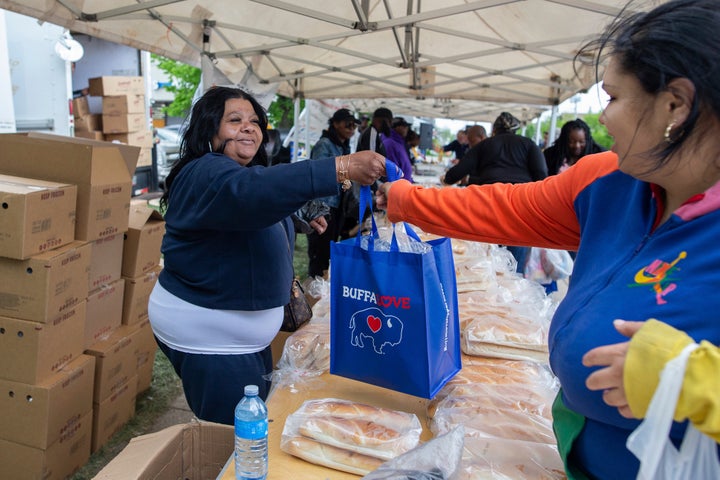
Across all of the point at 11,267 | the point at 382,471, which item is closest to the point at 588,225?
the point at 382,471

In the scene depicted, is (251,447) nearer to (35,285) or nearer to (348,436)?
(348,436)

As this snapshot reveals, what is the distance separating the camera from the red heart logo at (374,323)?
151 cm

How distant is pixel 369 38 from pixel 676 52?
189 inches

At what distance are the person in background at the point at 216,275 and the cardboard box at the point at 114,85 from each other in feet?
21.5

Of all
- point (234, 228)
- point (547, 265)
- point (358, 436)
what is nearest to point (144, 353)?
point (234, 228)

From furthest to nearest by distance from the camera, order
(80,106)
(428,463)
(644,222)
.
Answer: (80,106) → (428,463) → (644,222)

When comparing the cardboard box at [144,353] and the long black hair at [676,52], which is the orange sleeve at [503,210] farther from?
the cardboard box at [144,353]

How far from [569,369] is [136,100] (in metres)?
8.24

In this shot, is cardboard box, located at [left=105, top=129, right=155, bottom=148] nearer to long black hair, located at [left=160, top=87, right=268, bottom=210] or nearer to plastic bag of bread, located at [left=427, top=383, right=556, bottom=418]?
long black hair, located at [left=160, top=87, right=268, bottom=210]

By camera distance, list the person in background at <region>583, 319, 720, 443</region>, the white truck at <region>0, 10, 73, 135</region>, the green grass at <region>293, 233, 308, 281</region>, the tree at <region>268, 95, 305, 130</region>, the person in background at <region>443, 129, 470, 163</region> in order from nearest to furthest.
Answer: the person in background at <region>583, 319, 720, 443</region> → the white truck at <region>0, 10, 73, 135</region> → the green grass at <region>293, 233, 308, 281</region> → the person in background at <region>443, 129, 470, 163</region> → the tree at <region>268, 95, 305, 130</region>

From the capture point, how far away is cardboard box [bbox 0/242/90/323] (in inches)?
93.6

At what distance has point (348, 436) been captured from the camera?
1323 millimetres

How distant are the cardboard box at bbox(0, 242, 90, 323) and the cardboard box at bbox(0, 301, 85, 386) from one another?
38 mm

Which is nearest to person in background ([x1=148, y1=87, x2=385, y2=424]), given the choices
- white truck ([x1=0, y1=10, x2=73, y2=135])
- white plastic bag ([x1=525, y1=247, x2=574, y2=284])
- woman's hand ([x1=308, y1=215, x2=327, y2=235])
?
woman's hand ([x1=308, y1=215, x2=327, y2=235])
